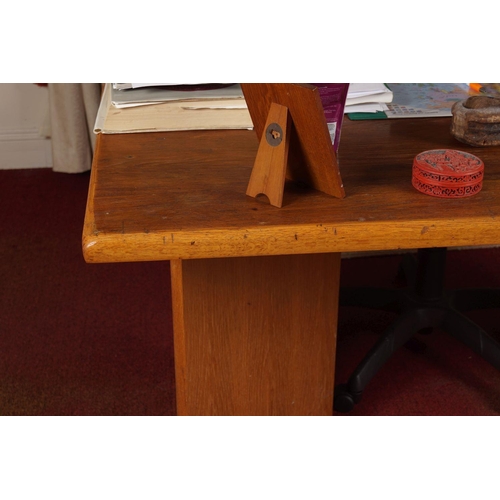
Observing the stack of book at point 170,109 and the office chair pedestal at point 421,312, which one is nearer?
the stack of book at point 170,109

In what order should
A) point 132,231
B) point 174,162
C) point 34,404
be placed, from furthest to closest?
point 34,404 < point 174,162 < point 132,231

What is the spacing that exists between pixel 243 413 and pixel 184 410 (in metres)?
0.11

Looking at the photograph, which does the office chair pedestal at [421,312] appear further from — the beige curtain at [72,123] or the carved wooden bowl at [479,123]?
the beige curtain at [72,123]

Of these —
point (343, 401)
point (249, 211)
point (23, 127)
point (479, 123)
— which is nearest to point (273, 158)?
point (249, 211)

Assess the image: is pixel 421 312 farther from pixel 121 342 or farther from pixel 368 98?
pixel 121 342

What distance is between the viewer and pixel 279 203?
3.07 ft

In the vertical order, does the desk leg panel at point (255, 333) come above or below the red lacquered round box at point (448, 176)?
below

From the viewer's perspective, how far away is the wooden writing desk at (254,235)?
0.89 m

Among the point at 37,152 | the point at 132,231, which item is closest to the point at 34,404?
the point at 132,231

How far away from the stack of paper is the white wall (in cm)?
195

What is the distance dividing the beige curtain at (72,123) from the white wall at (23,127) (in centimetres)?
16

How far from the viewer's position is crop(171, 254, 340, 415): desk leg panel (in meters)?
1.23

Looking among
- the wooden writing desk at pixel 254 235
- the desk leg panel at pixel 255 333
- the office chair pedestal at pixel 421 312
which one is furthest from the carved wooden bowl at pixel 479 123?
the office chair pedestal at pixel 421 312

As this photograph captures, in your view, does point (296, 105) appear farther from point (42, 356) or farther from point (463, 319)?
point (42, 356)
